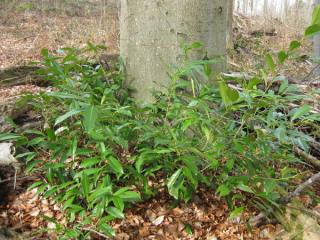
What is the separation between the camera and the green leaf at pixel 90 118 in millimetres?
1122

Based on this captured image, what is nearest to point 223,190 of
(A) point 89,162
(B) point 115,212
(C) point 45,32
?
(B) point 115,212

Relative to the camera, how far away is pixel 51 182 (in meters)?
1.68

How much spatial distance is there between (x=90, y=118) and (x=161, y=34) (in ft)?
3.03

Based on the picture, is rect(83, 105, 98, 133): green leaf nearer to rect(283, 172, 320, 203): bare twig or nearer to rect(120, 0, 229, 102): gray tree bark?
rect(120, 0, 229, 102): gray tree bark

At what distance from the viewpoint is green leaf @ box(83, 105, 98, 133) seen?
112cm

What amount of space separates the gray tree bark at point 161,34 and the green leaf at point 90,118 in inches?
26.8

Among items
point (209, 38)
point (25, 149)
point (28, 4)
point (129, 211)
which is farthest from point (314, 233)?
point (28, 4)

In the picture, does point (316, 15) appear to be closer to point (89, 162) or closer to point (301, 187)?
point (301, 187)

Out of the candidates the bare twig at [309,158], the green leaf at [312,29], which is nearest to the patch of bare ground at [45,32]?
the bare twig at [309,158]

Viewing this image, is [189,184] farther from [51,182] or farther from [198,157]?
[51,182]

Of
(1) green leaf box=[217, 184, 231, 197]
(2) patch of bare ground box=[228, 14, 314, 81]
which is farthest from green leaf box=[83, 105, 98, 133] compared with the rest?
(2) patch of bare ground box=[228, 14, 314, 81]

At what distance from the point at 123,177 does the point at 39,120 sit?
2.91 ft

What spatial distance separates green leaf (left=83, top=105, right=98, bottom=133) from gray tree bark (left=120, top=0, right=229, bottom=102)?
0.68 m

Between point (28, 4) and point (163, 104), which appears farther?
point (28, 4)
